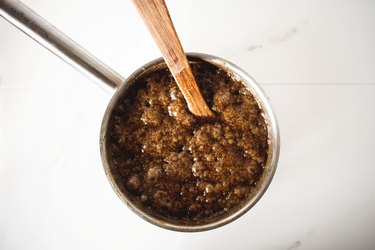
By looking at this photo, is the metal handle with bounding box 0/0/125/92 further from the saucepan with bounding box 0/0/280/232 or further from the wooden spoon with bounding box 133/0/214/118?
the wooden spoon with bounding box 133/0/214/118

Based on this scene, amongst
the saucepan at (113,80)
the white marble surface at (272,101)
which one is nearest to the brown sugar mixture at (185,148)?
the saucepan at (113,80)

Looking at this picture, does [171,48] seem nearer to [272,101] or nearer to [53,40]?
[53,40]

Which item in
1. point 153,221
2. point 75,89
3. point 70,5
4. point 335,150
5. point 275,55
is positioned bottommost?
point 153,221

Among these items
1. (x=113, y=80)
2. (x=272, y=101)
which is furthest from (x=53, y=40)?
(x=272, y=101)

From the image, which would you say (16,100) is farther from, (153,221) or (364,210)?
(364,210)

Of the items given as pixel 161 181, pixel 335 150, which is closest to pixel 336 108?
pixel 335 150
